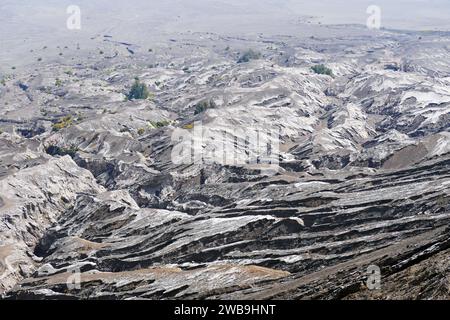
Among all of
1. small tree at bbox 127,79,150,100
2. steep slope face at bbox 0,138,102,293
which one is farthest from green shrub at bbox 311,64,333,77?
steep slope face at bbox 0,138,102,293

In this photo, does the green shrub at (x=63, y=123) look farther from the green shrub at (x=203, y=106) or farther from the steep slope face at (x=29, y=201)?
the green shrub at (x=203, y=106)

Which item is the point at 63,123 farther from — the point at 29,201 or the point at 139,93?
the point at 29,201

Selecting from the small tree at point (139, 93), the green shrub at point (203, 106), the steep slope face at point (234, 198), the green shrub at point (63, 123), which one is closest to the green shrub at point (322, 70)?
the steep slope face at point (234, 198)

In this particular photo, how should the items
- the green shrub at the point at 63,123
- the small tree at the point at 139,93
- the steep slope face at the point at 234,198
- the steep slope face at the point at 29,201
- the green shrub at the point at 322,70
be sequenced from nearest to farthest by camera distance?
1. the steep slope face at the point at 234,198
2. the steep slope face at the point at 29,201
3. the green shrub at the point at 63,123
4. the small tree at the point at 139,93
5. the green shrub at the point at 322,70

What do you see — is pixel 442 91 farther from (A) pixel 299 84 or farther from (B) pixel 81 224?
(B) pixel 81 224

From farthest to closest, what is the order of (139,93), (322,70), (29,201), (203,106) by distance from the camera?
1. (322,70)
2. (139,93)
3. (203,106)
4. (29,201)

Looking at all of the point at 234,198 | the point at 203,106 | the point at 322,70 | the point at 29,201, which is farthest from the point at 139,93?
the point at 234,198

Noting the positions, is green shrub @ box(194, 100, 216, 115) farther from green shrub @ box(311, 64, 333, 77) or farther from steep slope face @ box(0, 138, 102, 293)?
green shrub @ box(311, 64, 333, 77)

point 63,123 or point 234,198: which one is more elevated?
point 234,198
